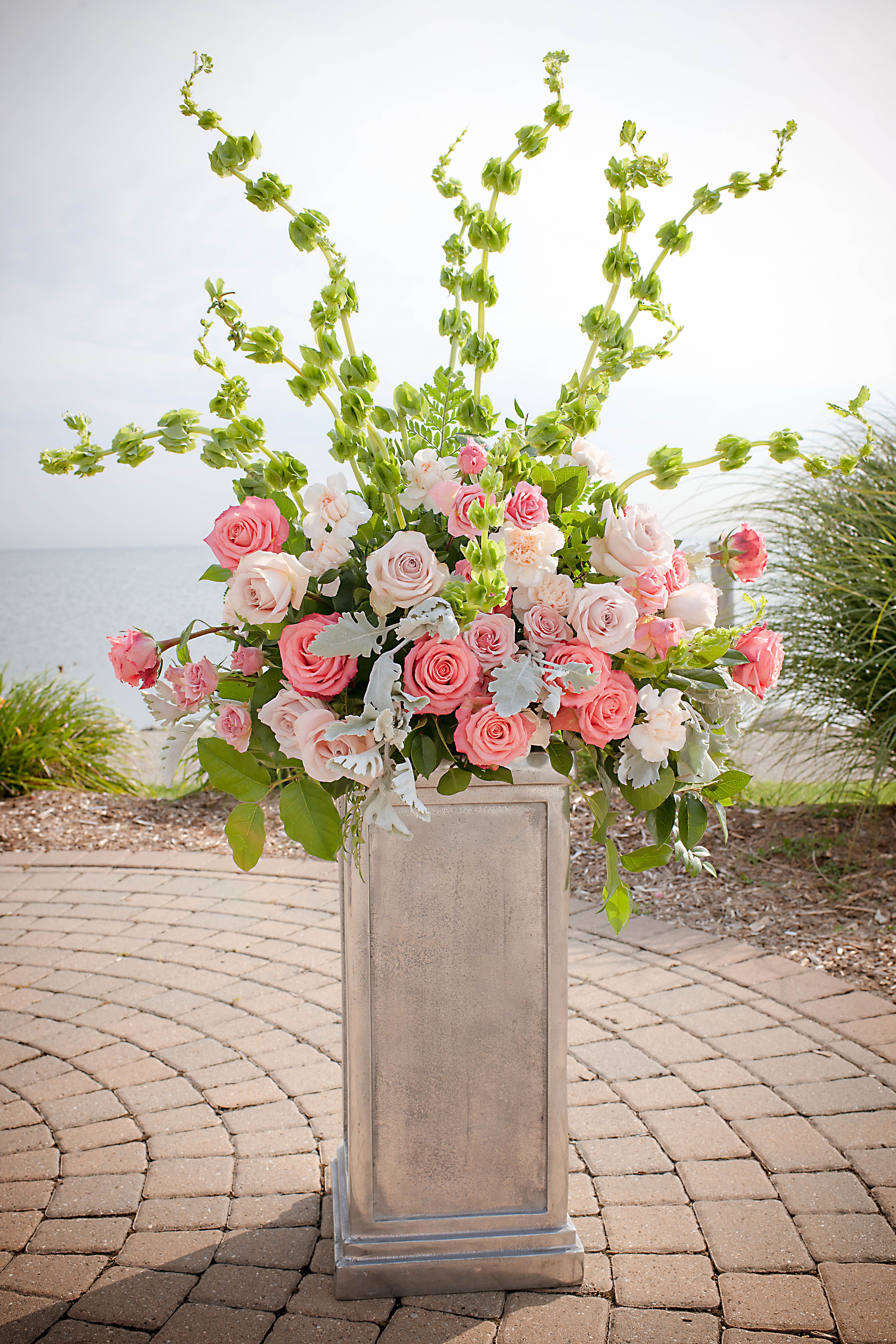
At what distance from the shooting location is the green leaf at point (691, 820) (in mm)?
1571

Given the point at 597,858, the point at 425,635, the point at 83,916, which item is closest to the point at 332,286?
the point at 425,635

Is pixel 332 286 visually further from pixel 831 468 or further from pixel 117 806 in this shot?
pixel 117 806

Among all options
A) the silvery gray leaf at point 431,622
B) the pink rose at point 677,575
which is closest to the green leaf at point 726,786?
the pink rose at point 677,575

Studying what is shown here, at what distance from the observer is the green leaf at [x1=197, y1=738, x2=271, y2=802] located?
4.86 ft

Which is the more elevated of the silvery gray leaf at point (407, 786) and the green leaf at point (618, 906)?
the silvery gray leaf at point (407, 786)

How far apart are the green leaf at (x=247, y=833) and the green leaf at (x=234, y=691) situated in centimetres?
18

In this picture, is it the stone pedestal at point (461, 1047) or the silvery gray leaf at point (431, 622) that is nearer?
the silvery gray leaf at point (431, 622)

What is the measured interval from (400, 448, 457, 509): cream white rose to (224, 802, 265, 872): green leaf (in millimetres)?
577

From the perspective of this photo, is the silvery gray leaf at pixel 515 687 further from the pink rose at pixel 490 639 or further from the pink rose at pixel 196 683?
the pink rose at pixel 196 683

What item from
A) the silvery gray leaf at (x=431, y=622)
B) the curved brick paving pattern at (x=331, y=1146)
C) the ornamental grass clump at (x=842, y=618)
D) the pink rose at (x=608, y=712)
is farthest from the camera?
the ornamental grass clump at (x=842, y=618)

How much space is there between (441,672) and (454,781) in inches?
9.5

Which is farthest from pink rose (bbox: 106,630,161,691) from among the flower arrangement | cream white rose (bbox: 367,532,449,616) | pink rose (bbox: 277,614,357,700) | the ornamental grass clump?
the ornamental grass clump

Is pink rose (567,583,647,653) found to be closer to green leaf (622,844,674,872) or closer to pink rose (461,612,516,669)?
pink rose (461,612,516,669)

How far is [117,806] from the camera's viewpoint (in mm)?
5285
